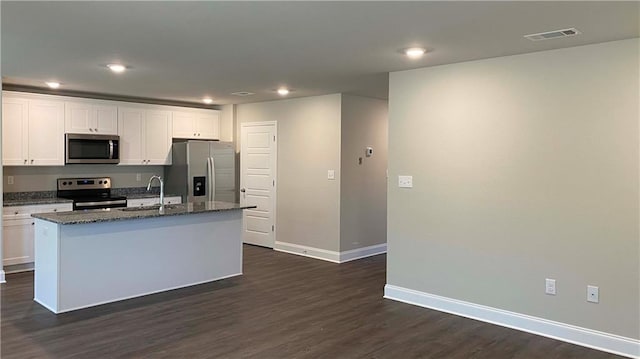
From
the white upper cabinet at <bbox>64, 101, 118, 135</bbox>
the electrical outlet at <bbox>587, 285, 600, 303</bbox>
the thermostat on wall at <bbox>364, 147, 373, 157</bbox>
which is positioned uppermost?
the white upper cabinet at <bbox>64, 101, 118, 135</bbox>

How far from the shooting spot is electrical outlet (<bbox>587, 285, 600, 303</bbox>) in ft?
12.2

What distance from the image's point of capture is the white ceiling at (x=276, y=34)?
2828mm

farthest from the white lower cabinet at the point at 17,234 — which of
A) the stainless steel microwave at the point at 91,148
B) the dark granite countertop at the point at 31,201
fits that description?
the stainless steel microwave at the point at 91,148

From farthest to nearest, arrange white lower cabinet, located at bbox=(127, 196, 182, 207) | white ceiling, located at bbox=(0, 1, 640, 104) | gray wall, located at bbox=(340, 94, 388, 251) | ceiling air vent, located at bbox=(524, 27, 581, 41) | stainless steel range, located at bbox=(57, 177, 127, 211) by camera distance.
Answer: white lower cabinet, located at bbox=(127, 196, 182, 207) → gray wall, located at bbox=(340, 94, 388, 251) → stainless steel range, located at bbox=(57, 177, 127, 211) → ceiling air vent, located at bbox=(524, 27, 581, 41) → white ceiling, located at bbox=(0, 1, 640, 104)

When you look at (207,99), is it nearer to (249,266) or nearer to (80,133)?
(80,133)

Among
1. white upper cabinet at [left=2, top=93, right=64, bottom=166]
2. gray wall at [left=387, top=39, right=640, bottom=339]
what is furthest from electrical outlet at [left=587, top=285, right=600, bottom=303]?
white upper cabinet at [left=2, top=93, right=64, bottom=166]

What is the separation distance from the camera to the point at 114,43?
12.3ft

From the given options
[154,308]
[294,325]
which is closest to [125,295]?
[154,308]

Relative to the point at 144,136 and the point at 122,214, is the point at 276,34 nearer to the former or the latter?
the point at 122,214

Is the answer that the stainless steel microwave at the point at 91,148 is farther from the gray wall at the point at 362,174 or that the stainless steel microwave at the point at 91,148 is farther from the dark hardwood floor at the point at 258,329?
the gray wall at the point at 362,174

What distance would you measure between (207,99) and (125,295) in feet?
11.7

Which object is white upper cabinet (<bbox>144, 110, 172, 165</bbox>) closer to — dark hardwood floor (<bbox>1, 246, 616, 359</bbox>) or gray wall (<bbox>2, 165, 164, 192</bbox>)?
gray wall (<bbox>2, 165, 164, 192</bbox>)

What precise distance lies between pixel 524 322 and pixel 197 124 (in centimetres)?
575

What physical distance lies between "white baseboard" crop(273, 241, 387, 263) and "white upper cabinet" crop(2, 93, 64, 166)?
3357mm
